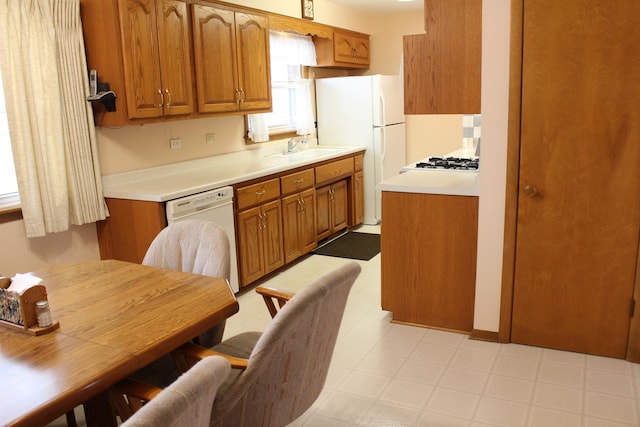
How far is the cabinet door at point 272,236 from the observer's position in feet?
13.2

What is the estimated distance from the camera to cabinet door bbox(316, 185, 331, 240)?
4.88m

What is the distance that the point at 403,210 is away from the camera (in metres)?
3.17

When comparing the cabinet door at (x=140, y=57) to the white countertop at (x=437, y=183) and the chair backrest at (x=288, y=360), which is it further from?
the chair backrest at (x=288, y=360)

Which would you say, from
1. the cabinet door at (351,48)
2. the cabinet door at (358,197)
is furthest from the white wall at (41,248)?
the cabinet door at (351,48)

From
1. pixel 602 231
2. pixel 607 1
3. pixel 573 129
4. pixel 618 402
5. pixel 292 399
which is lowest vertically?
pixel 618 402

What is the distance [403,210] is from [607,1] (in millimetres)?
1435

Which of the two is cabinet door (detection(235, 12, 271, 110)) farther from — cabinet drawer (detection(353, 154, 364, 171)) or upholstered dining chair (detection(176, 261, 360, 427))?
upholstered dining chair (detection(176, 261, 360, 427))

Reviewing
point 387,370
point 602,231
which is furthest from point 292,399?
point 602,231

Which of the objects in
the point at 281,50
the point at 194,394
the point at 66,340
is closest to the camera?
the point at 194,394

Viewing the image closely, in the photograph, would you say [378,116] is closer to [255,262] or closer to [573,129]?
[255,262]

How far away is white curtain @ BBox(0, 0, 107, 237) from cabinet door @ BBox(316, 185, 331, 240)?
81.2 inches

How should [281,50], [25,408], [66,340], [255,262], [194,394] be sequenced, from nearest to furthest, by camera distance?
1. [194,394]
2. [25,408]
3. [66,340]
4. [255,262]
5. [281,50]

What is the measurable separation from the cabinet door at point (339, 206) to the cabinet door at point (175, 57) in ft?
6.12

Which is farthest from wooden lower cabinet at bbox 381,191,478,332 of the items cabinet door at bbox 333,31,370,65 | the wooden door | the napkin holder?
cabinet door at bbox 333,31,370,65
